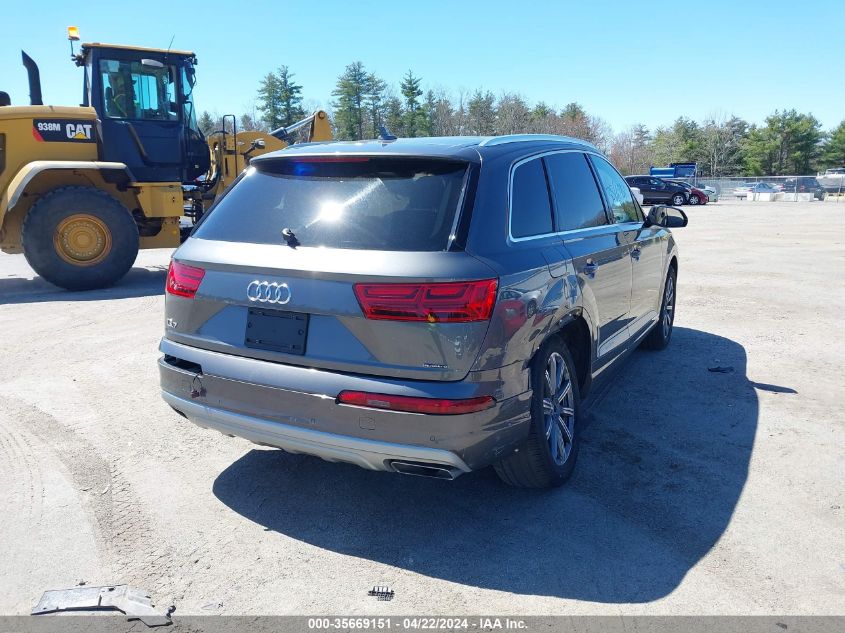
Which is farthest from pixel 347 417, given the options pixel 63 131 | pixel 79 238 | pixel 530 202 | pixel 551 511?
pixel 63 131

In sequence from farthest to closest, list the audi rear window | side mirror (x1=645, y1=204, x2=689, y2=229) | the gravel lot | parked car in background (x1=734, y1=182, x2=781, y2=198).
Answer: parked car in background (x1=734, y1=182, x2=781, y2=198) < side mirror (x1=645, y1=204, x2=689, y2=229) < the audi rear window < the gravel lot

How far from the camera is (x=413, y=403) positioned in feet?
9.62

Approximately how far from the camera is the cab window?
Answer: 10.8 meters

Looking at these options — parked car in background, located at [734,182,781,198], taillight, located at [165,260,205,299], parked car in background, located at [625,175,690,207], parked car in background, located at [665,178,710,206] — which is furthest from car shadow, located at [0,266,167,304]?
parked car in background, located at [734,182,781,198]

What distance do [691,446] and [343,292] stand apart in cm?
266

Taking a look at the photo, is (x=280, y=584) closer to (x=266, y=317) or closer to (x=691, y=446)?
(x=266, y=317)

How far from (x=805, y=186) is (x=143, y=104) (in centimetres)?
5152

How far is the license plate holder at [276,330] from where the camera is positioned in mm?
3164

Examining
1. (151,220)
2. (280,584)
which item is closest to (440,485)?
(280,584)

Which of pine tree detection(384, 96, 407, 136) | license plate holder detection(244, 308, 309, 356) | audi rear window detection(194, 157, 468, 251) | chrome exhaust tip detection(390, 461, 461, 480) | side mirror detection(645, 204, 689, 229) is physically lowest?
chrome exhaust tip detection(390, 461, 461, 480)

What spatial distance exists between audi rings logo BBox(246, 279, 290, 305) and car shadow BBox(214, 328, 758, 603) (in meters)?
1.14

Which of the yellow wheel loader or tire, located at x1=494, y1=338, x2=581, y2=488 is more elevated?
the yellow wheel loader

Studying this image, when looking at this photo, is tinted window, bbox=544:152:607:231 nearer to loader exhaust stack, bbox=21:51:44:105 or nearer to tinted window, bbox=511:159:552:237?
tinted window, bbox=511:159:552:237

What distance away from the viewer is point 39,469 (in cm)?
399
